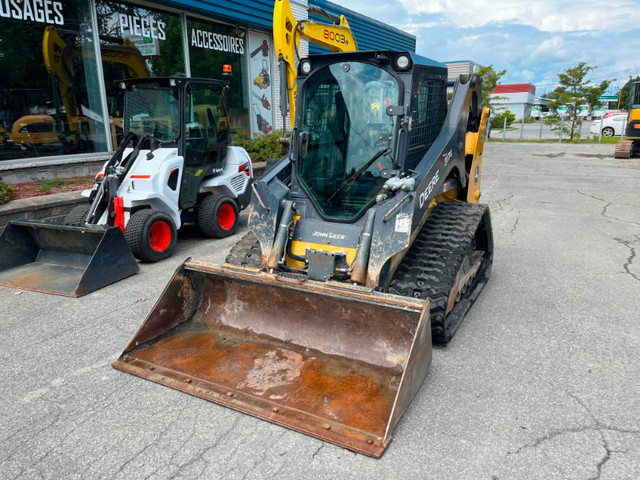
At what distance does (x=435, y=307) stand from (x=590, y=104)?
26709 millimetres

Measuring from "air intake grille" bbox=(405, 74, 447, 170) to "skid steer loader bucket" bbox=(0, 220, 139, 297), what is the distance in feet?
10.6

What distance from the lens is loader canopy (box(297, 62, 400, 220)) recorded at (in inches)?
160

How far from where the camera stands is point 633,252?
627 cm

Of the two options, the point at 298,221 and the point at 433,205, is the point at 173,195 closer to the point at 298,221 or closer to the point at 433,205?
the point at 298,221

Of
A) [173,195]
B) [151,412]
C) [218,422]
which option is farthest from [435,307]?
[173,195]

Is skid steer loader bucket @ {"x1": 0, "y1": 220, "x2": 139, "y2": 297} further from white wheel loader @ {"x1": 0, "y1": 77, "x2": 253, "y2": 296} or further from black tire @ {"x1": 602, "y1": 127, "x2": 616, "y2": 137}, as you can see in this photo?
black tire @ {"x1": 602, "y1": 127, "x2": 616, "y2": 137}

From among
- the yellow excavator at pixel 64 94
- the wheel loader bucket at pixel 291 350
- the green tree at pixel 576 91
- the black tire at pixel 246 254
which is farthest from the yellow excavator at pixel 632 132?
the wheel loader bucket at pixel 291 350

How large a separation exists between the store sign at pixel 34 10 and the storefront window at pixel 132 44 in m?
0.79

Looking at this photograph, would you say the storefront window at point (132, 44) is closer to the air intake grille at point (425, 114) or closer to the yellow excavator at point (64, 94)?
the yellow excavator at point (64, 94)

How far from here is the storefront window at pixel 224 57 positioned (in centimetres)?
1133

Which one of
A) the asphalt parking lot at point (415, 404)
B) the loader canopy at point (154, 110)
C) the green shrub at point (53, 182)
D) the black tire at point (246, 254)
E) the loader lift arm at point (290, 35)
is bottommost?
the asphalt parking lot at point (415, 404)

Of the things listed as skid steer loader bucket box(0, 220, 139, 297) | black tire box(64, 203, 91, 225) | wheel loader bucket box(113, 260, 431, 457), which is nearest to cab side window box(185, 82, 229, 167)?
black tire box(64, 203, 91, 225)

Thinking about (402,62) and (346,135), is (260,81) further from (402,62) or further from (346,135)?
(402,62)

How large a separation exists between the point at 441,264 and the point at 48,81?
8.18 metres
